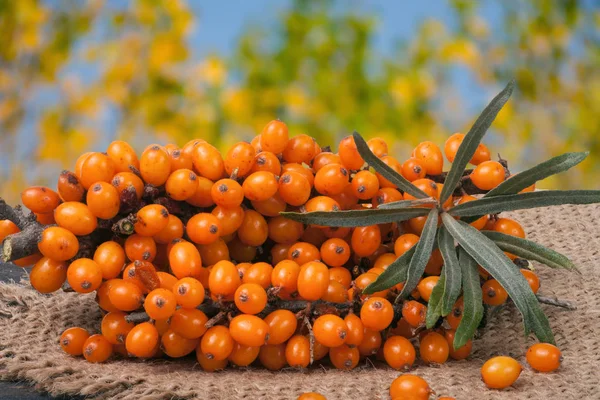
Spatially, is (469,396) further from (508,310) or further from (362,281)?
(508,310)

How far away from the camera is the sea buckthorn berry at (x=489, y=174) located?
1468 mm

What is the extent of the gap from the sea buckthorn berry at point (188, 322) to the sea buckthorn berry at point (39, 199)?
12.7 inches

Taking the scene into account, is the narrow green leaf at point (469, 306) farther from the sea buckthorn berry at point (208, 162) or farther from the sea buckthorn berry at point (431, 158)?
the sea buckthorn berry at point (208, 162)

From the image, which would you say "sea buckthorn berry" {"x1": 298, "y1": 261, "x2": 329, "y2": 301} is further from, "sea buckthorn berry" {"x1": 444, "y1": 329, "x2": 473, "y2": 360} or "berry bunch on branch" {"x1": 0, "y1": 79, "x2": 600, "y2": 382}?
"sea buckthorn berry" {"x1": 444, "y1": 329, "x2": 473, "y2": 360}

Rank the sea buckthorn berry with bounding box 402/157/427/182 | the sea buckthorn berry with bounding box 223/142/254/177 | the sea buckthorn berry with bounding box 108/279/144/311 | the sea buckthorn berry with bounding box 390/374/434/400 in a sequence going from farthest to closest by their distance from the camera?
the sea buckthorn berry with bounding box 402/157/427/182 < the sea buckthorn berry with bounding box 223/142/254/177 < the sea buckthorn berry with bounding box 108/279/144/311 < the sea buckthorn berry with bounding box 390/374/434/400

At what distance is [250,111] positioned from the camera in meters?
3.06

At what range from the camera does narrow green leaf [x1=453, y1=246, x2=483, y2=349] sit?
134 centimetres

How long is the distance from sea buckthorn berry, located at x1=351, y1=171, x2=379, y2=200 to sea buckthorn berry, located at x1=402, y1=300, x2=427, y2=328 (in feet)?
0.78

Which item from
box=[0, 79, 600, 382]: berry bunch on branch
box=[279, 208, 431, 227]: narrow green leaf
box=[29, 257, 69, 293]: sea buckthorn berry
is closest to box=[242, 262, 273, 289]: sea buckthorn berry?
box=[0, 79, 600, 382]: berry bunch on branch

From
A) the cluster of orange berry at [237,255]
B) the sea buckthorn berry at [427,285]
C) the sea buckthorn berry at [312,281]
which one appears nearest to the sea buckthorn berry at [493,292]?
the cluster of orange berry at [237,255]

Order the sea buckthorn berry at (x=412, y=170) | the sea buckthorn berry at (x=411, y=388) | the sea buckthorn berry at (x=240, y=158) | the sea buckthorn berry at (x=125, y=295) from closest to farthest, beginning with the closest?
the sea buckthorn berry at (x=411, y=388)
the sea buckthorn berry at (x=125, y=295)
the sea buckthorn berry at (x=240, y=158)
the sea buckthorn berry at (x=412, y=170)

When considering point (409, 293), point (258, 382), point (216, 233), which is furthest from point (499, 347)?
point (216, 233)

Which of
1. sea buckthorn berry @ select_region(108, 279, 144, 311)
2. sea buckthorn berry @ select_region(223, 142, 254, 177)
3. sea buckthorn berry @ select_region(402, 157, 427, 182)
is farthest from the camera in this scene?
sea buckthorn berry @ select_region(402, 157, 427, 182)

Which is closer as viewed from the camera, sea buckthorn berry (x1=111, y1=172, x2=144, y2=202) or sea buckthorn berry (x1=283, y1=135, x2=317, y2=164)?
sea buckthorn berry (x1=111, y1=172, x2=144, y2=202)
